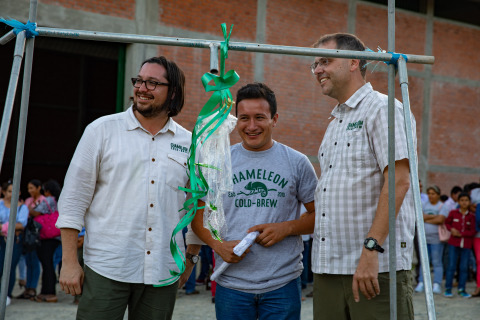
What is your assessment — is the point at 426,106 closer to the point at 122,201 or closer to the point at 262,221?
the point at 262,221

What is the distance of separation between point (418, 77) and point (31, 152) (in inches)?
447

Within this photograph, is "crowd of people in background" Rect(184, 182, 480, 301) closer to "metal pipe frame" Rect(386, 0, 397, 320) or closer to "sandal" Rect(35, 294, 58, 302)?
"sandal" Rect(35, 294, 58, 302)

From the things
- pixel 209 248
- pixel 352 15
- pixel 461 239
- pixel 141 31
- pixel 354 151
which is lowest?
pixel 209 248

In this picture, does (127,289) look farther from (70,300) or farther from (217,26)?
(217,26)

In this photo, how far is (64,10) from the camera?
9.52m

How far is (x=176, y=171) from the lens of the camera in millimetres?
2873

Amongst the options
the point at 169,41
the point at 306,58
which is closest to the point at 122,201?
the point at 169,41

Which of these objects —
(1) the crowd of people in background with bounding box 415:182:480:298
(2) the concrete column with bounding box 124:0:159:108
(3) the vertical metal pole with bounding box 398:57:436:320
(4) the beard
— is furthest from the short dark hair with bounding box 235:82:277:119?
(2) the concrete column with bounding box 124:0:159:108

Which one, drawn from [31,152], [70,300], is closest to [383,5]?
[70,300]

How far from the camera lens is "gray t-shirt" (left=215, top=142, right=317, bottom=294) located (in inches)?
121

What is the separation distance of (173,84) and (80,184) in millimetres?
687

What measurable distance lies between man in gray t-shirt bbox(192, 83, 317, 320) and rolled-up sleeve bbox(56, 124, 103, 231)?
2.14 ft

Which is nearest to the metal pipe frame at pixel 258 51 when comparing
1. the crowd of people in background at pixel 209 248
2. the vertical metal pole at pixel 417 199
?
the vertical metal pole at pixel 417 199

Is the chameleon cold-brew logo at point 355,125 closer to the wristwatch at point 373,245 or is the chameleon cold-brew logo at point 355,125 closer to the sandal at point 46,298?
the wristwatch at point 373,245
